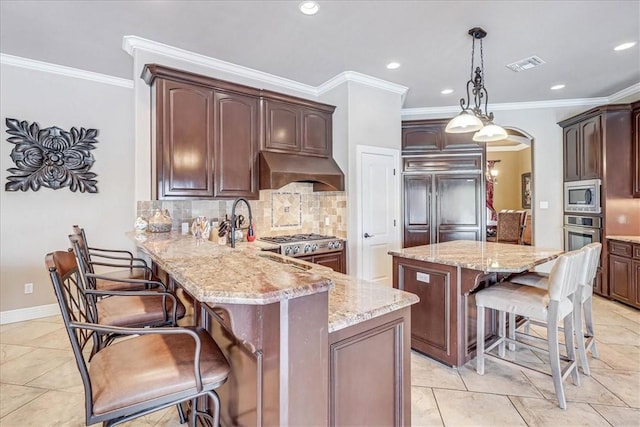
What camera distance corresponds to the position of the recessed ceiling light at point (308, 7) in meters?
2.59

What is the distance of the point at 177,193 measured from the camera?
3.21 m

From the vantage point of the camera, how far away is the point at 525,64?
12.2 ft

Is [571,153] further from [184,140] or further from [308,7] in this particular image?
[184,140]

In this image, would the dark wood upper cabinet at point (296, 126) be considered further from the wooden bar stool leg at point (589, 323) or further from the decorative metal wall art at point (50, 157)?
the wooden bar stool leg at point (589, 323)

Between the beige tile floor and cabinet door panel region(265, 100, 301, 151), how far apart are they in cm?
267

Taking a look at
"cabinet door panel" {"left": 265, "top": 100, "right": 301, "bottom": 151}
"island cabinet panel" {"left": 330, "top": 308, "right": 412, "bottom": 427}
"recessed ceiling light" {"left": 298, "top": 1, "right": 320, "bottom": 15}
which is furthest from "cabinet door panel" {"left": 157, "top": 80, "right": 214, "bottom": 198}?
"island cabinet panel" {"left": 330, "top": 308, "right": 412, "bottom": 427}

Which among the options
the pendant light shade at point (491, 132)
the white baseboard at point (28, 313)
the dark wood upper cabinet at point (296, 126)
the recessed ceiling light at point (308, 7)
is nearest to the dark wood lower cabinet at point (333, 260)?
the dark wood upper cabinet at point (296, 126)

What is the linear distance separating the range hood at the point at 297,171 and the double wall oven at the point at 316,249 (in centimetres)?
63

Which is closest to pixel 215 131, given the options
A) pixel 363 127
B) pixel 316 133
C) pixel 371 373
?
pixel 316 133

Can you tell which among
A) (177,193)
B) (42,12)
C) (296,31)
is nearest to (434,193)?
(296,31)

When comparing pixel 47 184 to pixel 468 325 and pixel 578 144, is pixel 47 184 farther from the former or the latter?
pixel 578 144

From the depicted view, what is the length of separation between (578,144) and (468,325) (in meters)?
3.80

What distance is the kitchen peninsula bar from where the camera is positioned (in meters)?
2.45

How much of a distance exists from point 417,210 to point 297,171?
231 centimetres
